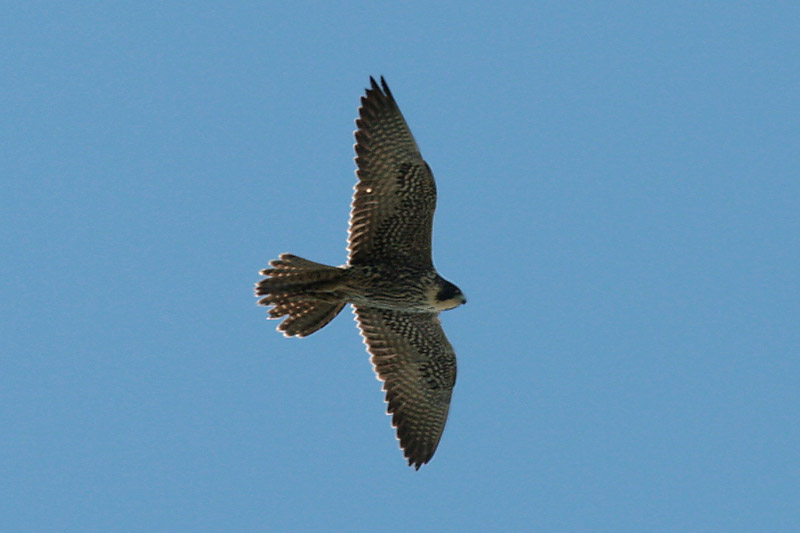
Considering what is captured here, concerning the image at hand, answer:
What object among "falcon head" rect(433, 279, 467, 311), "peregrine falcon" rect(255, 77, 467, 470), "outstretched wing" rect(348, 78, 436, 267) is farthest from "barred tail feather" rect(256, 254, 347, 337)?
"falcon head" rect(433, 279, 467, 311)

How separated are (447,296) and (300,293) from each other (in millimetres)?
1409

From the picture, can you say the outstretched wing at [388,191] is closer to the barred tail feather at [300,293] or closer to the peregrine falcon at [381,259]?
the peregrine falcon at [381,259]

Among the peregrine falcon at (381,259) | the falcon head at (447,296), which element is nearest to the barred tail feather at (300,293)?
the peregrine falcon at (381,259)

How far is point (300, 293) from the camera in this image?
11.3 m

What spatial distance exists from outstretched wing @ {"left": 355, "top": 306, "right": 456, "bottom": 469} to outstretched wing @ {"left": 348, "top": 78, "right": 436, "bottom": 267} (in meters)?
0.97

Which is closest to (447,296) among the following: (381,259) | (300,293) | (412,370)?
(381,259)

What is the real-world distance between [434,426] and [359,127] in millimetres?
3262

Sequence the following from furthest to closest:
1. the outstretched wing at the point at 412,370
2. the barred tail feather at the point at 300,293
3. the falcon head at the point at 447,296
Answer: the outstretched wing at the point at 412,370, the falcon head at the point at 447,296, the barred tail feather at the point at 300,293

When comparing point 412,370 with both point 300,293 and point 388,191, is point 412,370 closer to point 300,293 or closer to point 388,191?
point 300,293

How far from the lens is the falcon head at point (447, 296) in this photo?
37.7 feet

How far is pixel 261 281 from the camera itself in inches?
441

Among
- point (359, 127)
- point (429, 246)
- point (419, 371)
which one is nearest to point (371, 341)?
point (419, 371)

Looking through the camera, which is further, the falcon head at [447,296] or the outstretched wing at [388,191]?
the falcon head at [447,296]

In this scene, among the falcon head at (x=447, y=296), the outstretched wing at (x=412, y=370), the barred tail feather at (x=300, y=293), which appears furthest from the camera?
the outstretched wing at (x=412, y=370)
